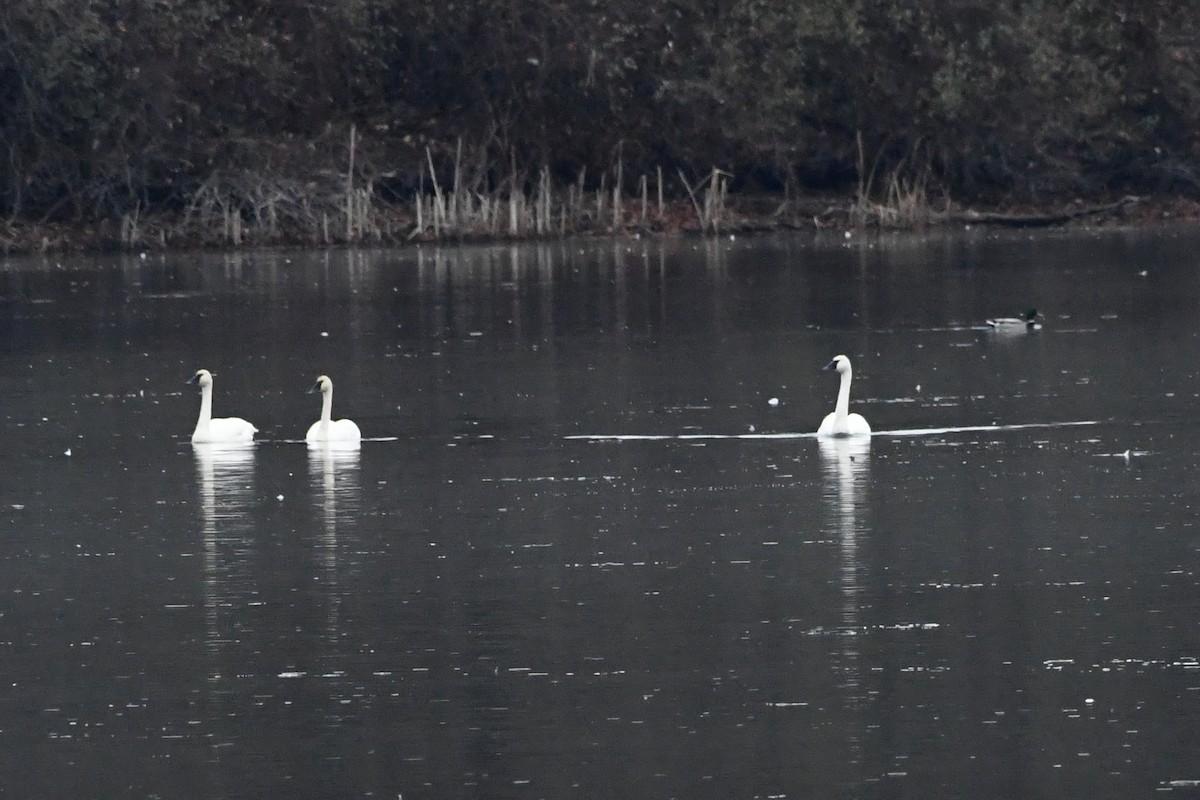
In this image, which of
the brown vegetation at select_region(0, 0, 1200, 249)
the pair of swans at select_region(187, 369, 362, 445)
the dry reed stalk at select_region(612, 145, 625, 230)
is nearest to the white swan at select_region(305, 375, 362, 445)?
the pair of swans at select_region(187, 369, 362, 445)

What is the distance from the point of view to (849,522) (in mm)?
13789

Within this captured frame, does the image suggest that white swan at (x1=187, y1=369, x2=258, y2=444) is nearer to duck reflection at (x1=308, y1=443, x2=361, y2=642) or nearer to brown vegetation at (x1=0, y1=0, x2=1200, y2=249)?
duck reflection at (x1=308, y1=443, x2=361, y2=642)

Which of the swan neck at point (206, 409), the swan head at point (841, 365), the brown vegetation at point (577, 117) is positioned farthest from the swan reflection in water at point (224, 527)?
the brown vegetation at point (577, 117)

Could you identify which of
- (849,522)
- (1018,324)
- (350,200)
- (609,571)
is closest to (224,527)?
(609,571)

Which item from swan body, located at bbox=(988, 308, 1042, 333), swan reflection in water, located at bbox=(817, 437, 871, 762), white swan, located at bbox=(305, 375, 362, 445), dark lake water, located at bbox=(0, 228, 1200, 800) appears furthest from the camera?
swan body, located at bbox=(988, 308, 1042, 333)

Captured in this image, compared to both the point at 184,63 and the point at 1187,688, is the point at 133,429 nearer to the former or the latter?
the point at 1187,688

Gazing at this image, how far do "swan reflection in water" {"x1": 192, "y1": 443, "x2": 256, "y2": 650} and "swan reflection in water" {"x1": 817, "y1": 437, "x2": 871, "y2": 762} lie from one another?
270 centimetres

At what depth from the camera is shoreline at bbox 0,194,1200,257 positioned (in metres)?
43.0

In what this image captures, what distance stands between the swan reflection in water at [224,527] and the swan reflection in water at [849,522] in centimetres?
270

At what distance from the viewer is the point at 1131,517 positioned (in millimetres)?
13734

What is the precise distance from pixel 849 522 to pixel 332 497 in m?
3.31

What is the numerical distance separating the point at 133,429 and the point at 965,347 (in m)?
8.94

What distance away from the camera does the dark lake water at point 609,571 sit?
9.15 meters

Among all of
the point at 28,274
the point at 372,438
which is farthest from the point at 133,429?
the point at 28,274
